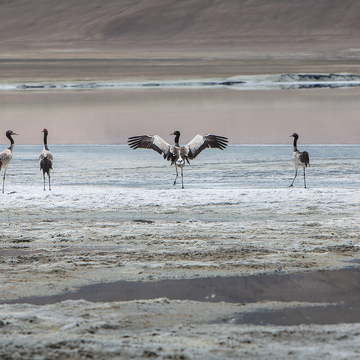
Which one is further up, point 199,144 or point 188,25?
point 188,25

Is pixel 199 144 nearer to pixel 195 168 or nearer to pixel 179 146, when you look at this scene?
pixel 179 146

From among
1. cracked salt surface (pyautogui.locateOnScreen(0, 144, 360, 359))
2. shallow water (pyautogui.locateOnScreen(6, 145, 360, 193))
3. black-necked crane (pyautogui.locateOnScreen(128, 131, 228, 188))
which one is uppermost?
black-necked crane (pyautogui.locateOnScreen(128, 131, 228, 188))

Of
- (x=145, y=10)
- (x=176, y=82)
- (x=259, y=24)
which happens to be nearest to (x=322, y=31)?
(x=259, y=24)

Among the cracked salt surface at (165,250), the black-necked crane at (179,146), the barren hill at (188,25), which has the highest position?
the barren hill at (188,25)

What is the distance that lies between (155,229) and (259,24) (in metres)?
159

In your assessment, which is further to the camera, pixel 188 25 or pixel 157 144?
pixel 188 25

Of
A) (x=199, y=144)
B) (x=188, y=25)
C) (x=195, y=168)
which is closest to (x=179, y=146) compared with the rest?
(x=199, y=144)

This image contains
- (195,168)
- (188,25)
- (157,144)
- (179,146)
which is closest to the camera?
(157,144)

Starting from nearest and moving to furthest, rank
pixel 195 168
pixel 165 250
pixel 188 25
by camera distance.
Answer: pixel 165 250
pixel 195 168
pixel 188 25

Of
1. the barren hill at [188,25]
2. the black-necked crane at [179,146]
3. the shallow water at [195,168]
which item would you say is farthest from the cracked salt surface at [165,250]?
the barren hill at [188,25]

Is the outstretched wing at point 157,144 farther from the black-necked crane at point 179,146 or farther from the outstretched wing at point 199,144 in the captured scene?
Result: the outstretched wing at point 199,144

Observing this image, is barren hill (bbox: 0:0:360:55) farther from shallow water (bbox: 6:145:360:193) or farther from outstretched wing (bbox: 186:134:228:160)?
outstretched wing (bbox: 186:134:228:160)

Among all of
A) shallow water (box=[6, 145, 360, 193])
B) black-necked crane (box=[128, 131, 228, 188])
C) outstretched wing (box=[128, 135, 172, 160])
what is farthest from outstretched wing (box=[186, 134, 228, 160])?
shallow water (box=[6, 145, 360, 193])

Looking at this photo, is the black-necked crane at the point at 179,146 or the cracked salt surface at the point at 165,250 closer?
the cracked salt surface at the point at 165,250
